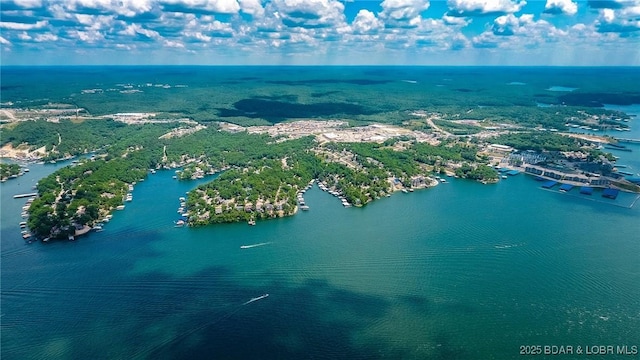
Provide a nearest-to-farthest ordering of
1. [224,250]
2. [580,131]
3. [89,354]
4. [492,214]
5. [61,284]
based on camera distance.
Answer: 1. [89,354]
2. [61,284]
3. [224,250]
4. [492,214]
5. [580,131]

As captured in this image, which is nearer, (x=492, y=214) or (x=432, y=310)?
(x=432, y=310)

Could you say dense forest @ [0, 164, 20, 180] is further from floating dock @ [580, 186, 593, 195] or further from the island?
floating dock @ [580, 186, 593, 195]

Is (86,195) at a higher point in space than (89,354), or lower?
higher

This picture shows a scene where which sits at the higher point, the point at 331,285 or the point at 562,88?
the point at 562,88

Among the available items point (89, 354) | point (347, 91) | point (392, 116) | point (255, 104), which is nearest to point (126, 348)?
point (89, 354)

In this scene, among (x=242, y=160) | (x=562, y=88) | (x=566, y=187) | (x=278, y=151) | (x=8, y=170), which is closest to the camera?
(x=566, y=187)

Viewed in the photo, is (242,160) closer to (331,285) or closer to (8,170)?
(8,170)

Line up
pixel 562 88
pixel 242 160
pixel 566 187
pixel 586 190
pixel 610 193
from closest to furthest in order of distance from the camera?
pixel 610 193
pixel 586 190
pixel 566 187
pixel 242 160
pixel 562 88

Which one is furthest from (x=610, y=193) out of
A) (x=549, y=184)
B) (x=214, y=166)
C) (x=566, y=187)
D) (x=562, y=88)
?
(x=562, y=88)

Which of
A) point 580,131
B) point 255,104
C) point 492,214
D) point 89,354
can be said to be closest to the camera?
point 89,354

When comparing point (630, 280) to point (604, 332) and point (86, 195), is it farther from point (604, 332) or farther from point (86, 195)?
point (86, 195)

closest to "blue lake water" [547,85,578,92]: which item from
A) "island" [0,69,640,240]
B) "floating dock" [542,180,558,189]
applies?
"island" [0,69,640,240]
